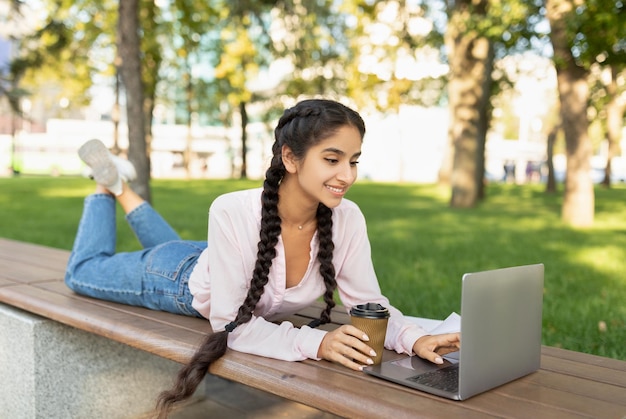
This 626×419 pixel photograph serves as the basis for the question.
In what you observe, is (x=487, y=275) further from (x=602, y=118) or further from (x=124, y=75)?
(x=602, y=118)

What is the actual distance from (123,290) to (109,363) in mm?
411

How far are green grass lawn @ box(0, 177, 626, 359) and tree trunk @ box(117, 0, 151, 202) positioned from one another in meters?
0.96

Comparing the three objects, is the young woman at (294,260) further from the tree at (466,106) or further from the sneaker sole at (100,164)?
the tree at (466,106)

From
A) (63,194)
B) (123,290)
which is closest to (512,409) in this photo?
(123,290)

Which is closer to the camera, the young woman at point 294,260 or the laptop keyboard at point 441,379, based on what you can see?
the laptop keyboard at point 441,379

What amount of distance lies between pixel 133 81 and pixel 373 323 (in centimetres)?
829

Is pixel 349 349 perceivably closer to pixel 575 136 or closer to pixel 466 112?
pixel 575 136

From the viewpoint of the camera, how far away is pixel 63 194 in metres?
17.6

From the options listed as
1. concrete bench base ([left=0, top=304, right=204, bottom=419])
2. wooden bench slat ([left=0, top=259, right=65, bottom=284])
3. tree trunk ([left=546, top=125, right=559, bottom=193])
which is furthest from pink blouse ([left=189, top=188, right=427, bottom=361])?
tree trunk ([left=546, top=125, right=559, bottom=193])

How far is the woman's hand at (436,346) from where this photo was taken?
2.30 metres

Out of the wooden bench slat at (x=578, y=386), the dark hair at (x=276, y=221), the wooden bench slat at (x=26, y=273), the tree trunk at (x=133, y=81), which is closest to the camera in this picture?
the wooden bench slat at (x=578, y=386)

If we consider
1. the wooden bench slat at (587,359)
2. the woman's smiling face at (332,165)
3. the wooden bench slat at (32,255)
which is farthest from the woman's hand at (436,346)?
the wooden bench slat at (32,255)

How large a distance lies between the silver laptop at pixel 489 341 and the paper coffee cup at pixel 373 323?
0.06 meters

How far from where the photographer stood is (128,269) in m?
3.41
